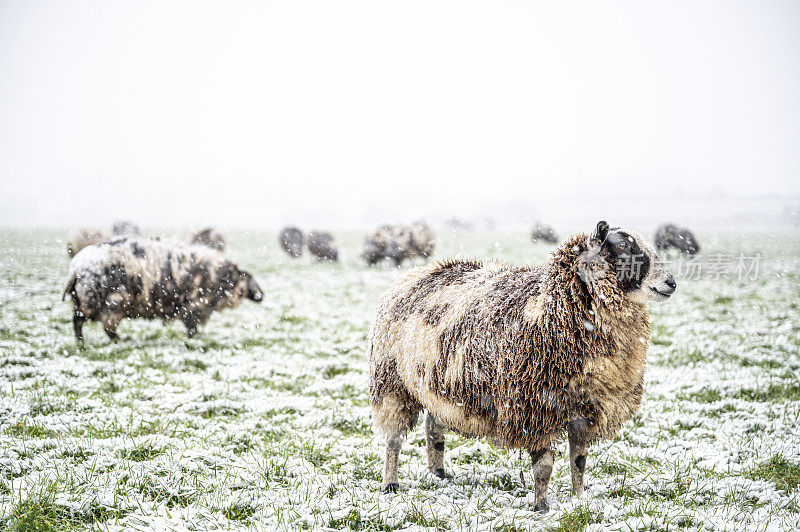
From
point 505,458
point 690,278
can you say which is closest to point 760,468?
point 505,458

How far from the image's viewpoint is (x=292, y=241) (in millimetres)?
27125

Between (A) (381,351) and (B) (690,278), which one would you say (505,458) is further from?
(B) (690,278)

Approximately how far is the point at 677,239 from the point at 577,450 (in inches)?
953

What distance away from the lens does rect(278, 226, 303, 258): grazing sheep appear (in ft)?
87.4

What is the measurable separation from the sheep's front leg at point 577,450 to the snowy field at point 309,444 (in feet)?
0.66

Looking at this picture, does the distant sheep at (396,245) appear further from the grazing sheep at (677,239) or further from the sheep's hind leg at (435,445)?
the sheep's hind leg at (435,445)

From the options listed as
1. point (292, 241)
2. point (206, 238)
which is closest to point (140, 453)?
point (206, 238)

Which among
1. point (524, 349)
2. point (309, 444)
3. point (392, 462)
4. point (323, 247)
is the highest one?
point (524, 349)

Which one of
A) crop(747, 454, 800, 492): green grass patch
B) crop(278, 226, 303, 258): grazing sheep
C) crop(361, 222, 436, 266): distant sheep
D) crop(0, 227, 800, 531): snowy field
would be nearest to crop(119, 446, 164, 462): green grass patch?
crop(0, 227, 800, 531): snowy field

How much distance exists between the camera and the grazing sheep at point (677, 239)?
78.1ft

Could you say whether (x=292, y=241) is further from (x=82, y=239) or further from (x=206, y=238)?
(x=82, y=239)

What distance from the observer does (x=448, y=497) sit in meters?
3.91

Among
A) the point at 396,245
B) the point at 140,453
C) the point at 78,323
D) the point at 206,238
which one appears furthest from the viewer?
the point at 206,238

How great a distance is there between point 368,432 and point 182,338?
223 inches
